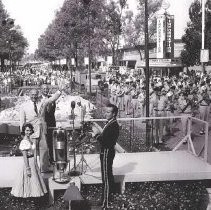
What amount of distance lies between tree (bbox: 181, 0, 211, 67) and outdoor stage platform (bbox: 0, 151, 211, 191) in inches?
1430

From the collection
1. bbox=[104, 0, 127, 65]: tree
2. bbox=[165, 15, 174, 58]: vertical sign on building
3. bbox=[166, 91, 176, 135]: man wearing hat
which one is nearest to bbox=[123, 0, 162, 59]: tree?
bbox=[104, 0, 127, 65]: tree

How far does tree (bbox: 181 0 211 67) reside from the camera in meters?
44.8

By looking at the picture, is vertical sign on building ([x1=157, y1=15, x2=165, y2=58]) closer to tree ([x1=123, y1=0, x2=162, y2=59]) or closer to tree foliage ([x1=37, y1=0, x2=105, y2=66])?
tree foliage ([x1=37, y1=0, x2=105, y2=66])

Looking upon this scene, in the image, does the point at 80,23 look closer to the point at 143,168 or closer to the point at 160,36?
the point at 160,36

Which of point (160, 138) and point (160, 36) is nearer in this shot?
point (160, 138)

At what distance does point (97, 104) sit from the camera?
23734mm

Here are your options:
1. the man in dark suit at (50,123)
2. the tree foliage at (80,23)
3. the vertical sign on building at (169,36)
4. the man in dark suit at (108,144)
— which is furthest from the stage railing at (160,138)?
the tree foliage at (80,23)

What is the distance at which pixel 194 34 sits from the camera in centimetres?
4609

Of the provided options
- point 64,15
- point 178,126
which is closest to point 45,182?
point 178,126

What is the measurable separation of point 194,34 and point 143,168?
39463 mm

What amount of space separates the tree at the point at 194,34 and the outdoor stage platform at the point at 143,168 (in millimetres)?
36313

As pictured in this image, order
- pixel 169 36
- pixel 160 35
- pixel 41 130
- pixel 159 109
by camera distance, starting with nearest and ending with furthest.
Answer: pixel 41 130 → pixel 159 109 → pixel 169 36 → pixel 160 35

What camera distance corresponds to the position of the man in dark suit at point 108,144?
22.6 ft

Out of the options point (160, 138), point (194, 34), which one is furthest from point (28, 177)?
point (194, 34)
